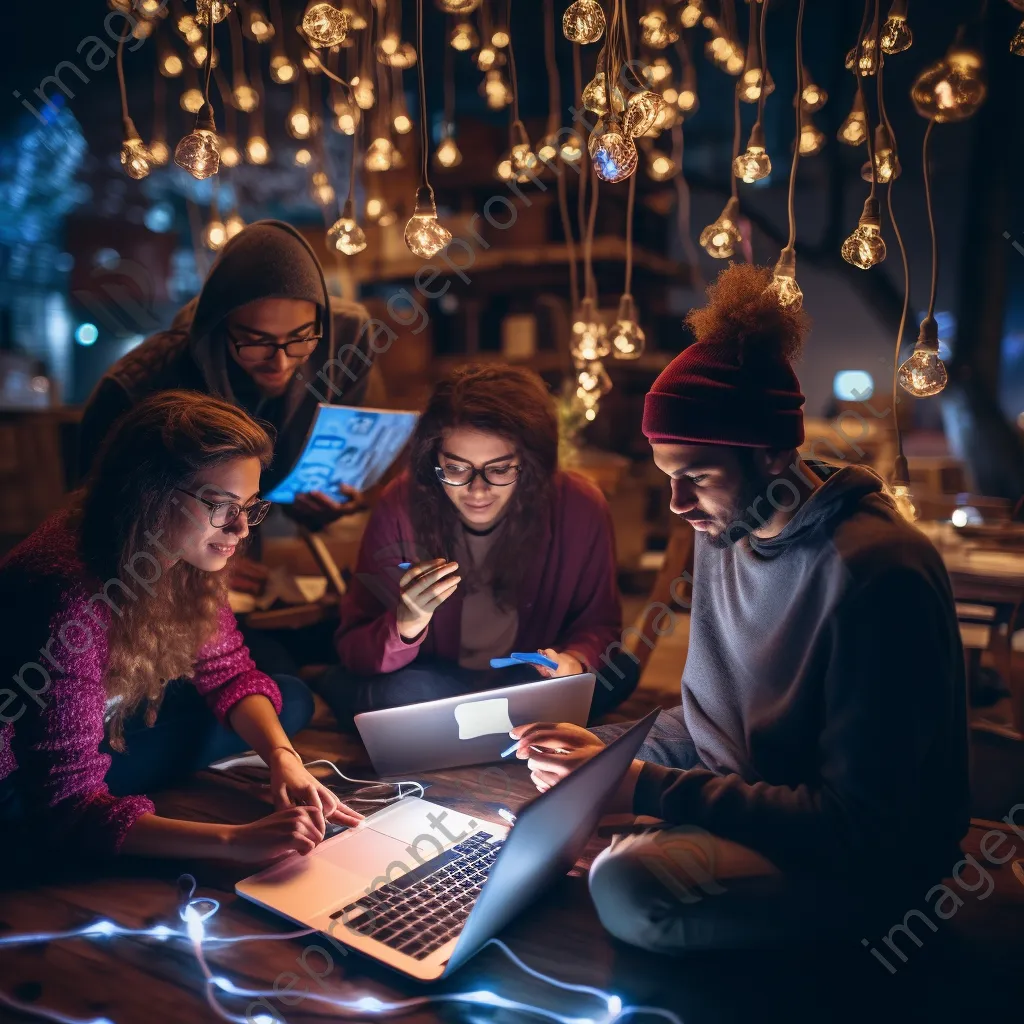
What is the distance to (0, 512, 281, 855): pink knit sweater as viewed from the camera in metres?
1.34

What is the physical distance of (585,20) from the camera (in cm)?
147

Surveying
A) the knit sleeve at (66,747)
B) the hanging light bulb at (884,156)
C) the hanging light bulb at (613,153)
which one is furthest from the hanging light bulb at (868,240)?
the knit sleeve at (66,747)

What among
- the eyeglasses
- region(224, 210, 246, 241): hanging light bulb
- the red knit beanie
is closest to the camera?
the red knit beanie

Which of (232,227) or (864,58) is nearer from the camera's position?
(864,58)

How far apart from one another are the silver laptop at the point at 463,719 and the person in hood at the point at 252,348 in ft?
2.29

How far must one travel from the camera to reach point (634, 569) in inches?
169

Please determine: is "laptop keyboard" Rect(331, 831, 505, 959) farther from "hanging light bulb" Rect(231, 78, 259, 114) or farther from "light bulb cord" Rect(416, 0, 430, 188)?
"hanging light bulb" Rect(231, 78, 259, 114)

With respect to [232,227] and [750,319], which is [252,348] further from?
[750,319]

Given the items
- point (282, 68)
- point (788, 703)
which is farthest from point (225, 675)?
point (282, 68)

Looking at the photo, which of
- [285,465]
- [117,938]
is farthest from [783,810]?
[285,465]

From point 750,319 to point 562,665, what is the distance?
976 millimetres

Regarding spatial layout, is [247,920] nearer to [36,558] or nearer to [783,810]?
[36,558]

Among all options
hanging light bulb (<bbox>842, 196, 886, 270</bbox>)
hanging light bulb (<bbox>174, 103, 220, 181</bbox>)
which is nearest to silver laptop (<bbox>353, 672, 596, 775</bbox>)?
hanging light bulb (<bbox>842, 196, 886, 270</bbox>)

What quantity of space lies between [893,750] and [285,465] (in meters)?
1.99
